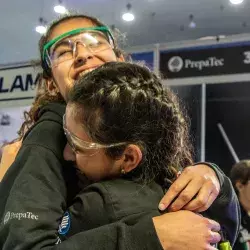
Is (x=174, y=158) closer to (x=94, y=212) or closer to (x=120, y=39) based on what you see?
(x=94, y=212)

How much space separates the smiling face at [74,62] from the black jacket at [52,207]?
7.3 inches

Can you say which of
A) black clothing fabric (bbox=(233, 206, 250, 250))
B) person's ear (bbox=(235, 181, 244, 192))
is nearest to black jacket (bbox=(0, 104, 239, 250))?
black clothing fabric (bbox=(233, 206, 250, 250))

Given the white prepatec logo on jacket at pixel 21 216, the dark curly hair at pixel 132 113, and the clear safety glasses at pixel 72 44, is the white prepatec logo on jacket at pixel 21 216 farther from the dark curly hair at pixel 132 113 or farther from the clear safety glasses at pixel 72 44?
the clear safety glasses at pixel 72 44

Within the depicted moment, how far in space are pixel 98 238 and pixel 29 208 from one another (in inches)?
4.6

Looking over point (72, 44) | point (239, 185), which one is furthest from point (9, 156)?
point (239, 185)

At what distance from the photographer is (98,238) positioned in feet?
1.99

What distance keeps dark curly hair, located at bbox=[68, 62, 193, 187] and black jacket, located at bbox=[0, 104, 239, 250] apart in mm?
64

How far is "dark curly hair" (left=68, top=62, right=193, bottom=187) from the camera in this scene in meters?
0.69

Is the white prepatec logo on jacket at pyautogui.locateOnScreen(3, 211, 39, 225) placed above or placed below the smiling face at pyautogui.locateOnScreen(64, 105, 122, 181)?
below

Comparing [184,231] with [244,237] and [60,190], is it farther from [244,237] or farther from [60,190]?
[244,237]

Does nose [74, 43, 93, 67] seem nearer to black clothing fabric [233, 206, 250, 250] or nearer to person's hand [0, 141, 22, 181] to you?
person's hand [0, 141, 22, 181]

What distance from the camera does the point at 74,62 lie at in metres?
0.99

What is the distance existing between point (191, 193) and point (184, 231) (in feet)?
0.24

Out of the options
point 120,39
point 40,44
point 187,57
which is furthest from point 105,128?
point 187,57
